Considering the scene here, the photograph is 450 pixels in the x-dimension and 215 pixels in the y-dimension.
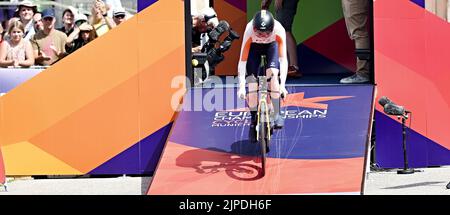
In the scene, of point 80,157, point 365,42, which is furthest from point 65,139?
point 365,42

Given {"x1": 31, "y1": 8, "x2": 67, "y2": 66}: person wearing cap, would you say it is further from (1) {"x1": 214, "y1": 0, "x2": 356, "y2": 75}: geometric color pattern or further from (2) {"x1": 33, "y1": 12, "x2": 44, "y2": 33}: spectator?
(1) {"x1": 214, "y1": 0, "x2": 356, "y2": 75}: geometric color pattern

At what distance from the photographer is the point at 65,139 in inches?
498

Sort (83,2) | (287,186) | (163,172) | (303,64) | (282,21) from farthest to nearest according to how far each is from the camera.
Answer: (303,64), (282,21), (83,2), (163,172), (287,186)

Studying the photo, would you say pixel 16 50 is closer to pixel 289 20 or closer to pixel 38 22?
pixel 38 22

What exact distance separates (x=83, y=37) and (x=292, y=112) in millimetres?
2752

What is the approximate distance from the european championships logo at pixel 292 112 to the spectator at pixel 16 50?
245 centimetres

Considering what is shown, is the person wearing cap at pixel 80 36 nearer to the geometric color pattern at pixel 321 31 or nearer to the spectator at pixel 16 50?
the spectator at pixel 16 50

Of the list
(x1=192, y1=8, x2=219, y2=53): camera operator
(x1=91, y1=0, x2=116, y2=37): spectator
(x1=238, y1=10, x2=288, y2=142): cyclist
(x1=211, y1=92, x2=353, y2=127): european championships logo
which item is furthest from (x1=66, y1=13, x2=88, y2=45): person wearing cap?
(x1=238, y1=10, x2=288, y2=142): cyclist

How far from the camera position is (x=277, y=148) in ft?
37.8

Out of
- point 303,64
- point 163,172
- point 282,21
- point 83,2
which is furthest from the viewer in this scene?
point 303,64

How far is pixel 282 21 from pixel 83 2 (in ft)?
8.94

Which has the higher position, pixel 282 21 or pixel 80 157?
pixel 282 21

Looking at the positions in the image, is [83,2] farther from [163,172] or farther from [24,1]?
[163,172]

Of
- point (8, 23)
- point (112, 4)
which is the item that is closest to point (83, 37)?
point (112, 4)
